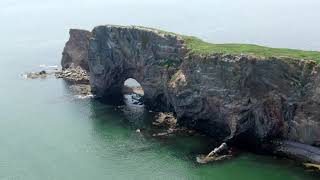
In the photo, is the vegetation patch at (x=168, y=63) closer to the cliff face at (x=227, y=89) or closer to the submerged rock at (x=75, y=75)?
the cliff face at (x=227, y=89)

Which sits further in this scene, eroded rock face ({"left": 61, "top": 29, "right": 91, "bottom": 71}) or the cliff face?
eroded rock face ({"left": 61, "top": 29, "right": 91, "bottom": 71})

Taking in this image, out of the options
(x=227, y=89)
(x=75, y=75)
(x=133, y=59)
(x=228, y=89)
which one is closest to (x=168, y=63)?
(x=133, y=59)

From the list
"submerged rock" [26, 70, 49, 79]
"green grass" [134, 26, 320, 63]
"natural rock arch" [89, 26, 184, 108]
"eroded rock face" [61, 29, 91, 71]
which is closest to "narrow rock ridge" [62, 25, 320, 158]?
"natural rock arch" [89, 26, 184, 108]

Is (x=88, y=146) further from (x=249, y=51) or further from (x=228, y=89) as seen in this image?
(x=249, y=51)

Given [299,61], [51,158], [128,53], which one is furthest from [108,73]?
[299,61]

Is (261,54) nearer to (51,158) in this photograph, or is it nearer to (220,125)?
(220,125)

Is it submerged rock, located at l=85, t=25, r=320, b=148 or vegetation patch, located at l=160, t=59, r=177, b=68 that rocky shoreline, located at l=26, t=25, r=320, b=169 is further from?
vegetation patch, located at l=160, t=59, r=177, b=68
